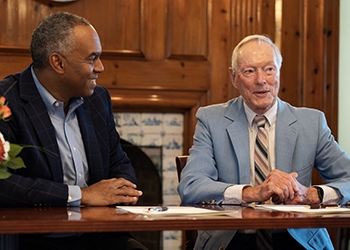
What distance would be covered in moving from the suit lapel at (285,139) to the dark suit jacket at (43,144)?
0.61 meters

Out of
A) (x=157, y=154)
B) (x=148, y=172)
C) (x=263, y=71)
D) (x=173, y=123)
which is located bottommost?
(x=148, y=172)

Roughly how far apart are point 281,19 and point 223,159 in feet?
6.46

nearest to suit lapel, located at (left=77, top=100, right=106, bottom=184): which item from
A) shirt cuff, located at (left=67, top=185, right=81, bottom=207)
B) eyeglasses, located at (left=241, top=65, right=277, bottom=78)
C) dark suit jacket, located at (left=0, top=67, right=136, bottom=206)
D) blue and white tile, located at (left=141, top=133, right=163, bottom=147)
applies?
dark suit jacket, located at (left=0, top=67, right=136, bottom=206)

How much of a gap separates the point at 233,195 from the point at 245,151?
294 mm

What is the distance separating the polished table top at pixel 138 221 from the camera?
1.38 metres

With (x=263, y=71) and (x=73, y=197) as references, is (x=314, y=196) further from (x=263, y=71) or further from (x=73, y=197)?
(x=73, y=197)

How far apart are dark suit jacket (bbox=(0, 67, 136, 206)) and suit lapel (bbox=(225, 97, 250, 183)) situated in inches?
17.6

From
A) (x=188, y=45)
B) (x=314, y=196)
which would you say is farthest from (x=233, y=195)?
(x=188, y=45)

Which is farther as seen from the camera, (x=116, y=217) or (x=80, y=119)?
(x=80, y=119)

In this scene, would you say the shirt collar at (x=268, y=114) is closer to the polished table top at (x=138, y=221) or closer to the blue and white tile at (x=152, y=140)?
the polished table top at (x=138, y=221)

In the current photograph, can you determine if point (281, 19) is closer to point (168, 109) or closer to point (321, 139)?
point (168, 109)

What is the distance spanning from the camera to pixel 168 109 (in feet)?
12.5

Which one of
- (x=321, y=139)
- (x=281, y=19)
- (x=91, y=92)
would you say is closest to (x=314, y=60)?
(x=281, y=19)

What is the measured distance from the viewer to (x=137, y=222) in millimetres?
1425
